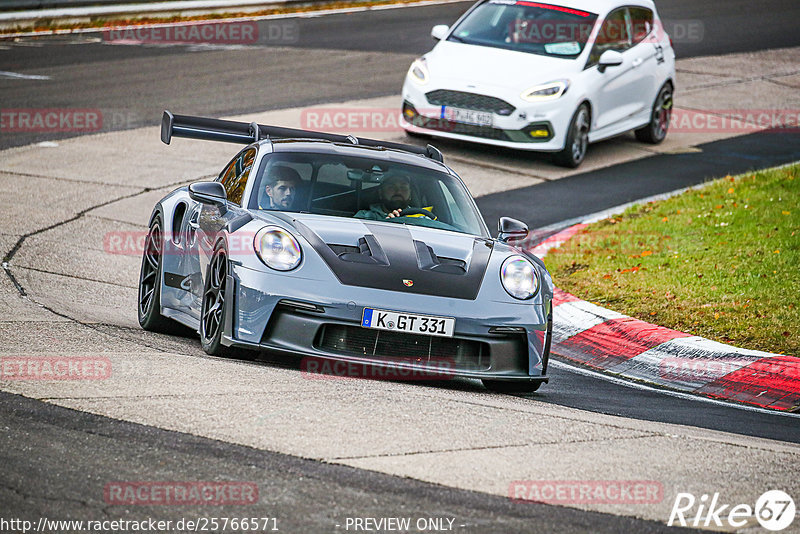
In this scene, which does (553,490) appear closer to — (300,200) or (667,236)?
(300,200)

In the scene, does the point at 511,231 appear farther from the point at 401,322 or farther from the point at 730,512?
the point at 730,512

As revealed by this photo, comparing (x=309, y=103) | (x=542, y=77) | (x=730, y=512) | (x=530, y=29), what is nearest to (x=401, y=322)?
(x=730, y=512)

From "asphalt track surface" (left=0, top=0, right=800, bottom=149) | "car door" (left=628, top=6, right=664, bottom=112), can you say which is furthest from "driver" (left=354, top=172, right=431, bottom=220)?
"car door" (left=628, top=6, right=664, bottom=112)

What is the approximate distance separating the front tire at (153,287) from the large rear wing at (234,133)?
634mm

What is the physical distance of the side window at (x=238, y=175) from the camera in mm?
8178

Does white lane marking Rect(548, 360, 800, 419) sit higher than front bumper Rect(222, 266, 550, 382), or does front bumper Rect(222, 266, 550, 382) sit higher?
front bumper Rect(222, 266, 550, 382)

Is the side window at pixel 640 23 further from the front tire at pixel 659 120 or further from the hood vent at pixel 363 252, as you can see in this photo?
the hood vent at pixel 363 252

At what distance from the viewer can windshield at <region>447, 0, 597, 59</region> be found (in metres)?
16.1

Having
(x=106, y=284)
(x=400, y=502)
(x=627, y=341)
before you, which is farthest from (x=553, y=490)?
(x=106, y=284)

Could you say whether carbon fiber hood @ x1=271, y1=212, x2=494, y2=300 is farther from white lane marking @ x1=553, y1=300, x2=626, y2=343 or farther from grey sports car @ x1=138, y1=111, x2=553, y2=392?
white lane marking @ x1=553, y1=300, x2=626, y2=343

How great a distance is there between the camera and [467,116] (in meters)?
15.3

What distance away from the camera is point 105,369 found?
6348mm

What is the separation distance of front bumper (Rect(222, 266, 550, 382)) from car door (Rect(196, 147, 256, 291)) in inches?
17.7

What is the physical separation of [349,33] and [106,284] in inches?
651
